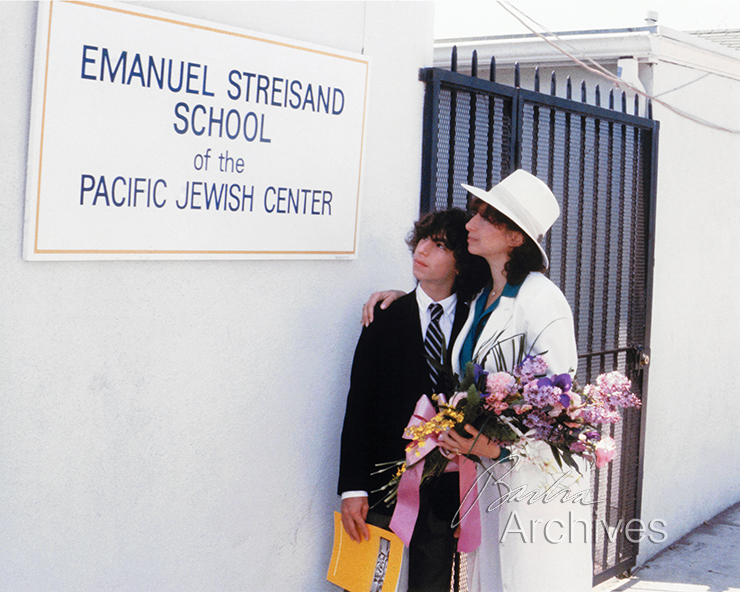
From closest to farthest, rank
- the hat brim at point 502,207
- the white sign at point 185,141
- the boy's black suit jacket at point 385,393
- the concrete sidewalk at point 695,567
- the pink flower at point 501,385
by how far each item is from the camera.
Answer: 1. the white sign at point 185,141
2. the pink flower at point 501,385
3. the hat brim at point 502,207
4. the boy's black suit jacket at point 385,393
5. the concrete sidewalk at point 695,567

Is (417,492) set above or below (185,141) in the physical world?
below

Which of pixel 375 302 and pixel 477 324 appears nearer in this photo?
pixel 477 324

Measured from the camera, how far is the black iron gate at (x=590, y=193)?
3592 mm

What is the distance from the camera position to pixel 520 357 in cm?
277

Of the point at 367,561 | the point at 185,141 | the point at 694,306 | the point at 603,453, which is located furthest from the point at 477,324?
the point at 694,306

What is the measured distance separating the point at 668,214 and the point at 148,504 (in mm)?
3658

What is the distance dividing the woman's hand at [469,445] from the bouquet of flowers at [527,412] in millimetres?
22

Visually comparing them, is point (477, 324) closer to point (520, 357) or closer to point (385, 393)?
point (520, 357)

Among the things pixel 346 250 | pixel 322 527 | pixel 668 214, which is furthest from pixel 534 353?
pixel 668 214

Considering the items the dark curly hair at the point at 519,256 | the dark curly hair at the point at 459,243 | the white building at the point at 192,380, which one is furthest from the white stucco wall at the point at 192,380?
the dark curly hair at the point at 519,256

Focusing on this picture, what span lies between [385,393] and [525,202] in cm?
82

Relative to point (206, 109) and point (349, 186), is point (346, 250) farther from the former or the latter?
point (206, 109)

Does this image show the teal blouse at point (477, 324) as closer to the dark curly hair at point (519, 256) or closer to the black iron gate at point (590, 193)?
the dark curly hair at point (519, 256)

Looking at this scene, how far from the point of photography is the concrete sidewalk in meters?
4.73
